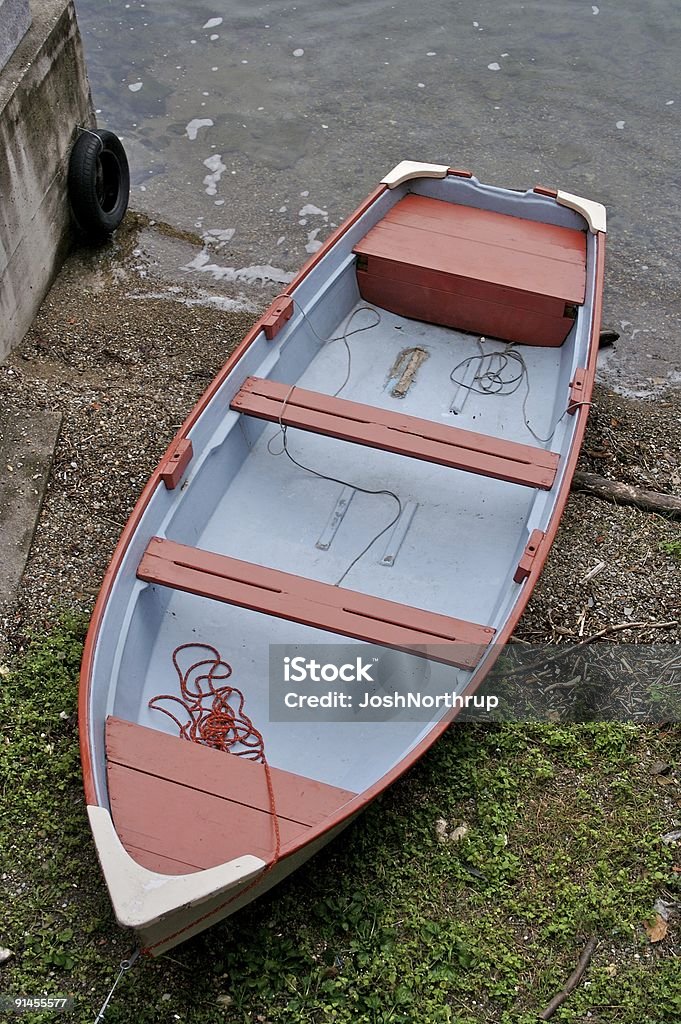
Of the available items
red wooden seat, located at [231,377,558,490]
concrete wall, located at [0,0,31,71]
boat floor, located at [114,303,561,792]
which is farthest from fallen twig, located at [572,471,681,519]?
concrete wall, located at [0,0,31,71]

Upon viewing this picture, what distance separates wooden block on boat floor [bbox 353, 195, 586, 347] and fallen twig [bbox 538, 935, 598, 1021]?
3.91 m

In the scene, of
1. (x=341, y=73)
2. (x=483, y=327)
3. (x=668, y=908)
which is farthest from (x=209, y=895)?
(x=341, y=73)

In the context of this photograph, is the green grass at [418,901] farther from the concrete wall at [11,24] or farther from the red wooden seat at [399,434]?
the concrete wall at [11,24]

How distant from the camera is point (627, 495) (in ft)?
20.5

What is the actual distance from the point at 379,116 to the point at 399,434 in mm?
6328

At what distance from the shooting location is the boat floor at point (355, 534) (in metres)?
4.55

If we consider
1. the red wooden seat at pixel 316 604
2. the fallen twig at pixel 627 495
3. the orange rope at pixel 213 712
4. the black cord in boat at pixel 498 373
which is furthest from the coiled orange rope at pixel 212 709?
the fallen twig at pixel 627 495

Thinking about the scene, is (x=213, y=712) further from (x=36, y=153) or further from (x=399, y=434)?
Answer: (x=36, y=153)

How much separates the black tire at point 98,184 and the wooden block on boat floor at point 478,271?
256 centimetres

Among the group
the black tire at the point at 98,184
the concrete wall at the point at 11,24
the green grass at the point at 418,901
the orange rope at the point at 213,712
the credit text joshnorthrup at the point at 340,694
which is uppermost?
the concrete wall at the point at 11,24

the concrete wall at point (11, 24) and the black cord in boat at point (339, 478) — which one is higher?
the concrete wall at point (11, 24)

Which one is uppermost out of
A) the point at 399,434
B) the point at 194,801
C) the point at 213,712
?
the point at 399,434

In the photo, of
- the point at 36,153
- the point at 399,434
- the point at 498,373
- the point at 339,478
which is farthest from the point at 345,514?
the point at 36,153

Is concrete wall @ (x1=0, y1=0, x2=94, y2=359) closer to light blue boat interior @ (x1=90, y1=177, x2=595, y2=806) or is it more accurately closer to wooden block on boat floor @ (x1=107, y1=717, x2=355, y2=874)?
light blue boat interior @ (x1=90, y1=177, x2=595, y2=806)
